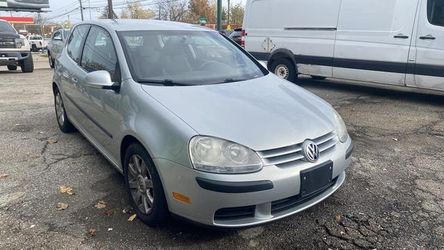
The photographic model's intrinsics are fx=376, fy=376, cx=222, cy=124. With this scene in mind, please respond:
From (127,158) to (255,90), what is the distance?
121cm

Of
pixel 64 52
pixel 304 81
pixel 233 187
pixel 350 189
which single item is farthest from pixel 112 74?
pixel 304 81

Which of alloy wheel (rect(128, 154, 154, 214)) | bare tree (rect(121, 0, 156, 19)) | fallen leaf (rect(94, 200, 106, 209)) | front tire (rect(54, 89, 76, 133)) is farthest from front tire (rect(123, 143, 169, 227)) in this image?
bare tree (rect(121, 0, 156, 19))

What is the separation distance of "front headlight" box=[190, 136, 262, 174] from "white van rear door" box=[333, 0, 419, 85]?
19.1 ft

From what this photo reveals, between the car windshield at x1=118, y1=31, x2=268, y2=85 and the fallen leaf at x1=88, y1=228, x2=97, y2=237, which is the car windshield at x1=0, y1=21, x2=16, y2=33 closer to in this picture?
the car windshield at x1=118, y1=31, x2=268, y2=85

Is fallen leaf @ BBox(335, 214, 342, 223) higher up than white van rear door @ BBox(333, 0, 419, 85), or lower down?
lower down

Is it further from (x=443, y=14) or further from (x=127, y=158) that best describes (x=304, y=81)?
(x=127, y=158)

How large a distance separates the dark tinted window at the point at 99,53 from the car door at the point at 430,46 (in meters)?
5.70

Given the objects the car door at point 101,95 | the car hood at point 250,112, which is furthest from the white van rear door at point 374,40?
the car door at point 101,95

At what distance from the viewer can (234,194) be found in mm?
2361

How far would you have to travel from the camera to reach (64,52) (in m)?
4.96

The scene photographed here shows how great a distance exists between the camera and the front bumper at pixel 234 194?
7.77 ft

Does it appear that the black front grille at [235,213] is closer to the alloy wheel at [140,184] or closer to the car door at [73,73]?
the alloy wheel at [140,184]

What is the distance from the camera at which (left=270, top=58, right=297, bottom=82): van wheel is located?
8.95 m

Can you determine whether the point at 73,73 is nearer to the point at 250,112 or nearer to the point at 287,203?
the point at 250,112
